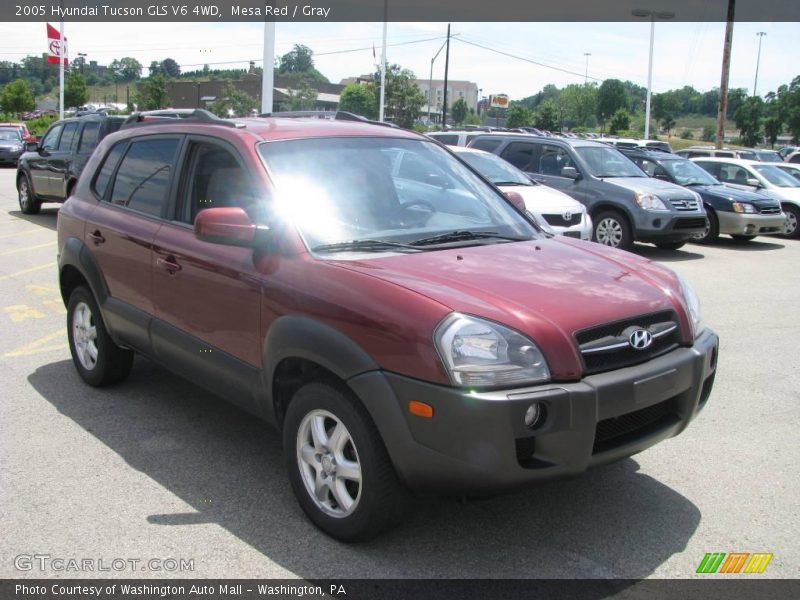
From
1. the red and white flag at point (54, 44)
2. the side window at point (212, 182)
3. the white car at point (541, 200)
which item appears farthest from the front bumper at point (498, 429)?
the red and white flag at point (54, 44)

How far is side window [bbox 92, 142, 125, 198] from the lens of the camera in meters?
5.41

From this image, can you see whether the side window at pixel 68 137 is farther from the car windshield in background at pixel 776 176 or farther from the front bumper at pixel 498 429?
the car windshield in background at pixel 776 176

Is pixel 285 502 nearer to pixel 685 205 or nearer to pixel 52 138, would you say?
pixel 685 205

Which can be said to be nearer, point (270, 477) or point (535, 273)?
point (535, 273)

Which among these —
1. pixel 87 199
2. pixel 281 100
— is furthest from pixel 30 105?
pixel 87 199

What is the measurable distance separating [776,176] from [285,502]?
1678 cm

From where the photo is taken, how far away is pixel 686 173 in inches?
633

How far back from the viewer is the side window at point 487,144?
1391cm

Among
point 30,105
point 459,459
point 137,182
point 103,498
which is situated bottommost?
point 103,498

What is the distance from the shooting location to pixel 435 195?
4.42m

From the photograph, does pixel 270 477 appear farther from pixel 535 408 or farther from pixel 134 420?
pixel 535 408

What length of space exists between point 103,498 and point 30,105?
82.5 meters

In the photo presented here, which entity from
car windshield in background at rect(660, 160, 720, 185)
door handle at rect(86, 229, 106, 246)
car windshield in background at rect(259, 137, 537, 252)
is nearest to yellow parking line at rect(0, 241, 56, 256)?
door handle at rect(86, 229, 106, 246)

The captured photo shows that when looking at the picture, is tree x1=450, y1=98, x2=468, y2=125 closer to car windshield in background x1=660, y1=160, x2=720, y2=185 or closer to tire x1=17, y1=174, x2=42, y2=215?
car windshield in background x1=660, y1=160, x2=720, y2=185
